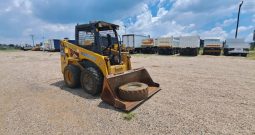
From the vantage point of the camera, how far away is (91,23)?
533cm

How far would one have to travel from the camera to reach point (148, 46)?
29406 millimetres

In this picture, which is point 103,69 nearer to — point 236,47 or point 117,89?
point 117,89

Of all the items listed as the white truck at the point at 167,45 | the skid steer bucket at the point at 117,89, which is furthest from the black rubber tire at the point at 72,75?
the white truck at the point at 167,45

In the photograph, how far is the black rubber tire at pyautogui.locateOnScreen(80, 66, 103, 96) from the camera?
4887 millimetres

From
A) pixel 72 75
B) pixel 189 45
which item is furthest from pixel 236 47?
pixel 72 75

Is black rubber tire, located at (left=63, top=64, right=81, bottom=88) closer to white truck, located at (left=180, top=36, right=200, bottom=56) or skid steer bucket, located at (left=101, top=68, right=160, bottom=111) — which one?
skid steer bucket, located at (left=101, top=68, right=160, bottom=111)

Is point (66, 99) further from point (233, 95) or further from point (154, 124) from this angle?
point (233, 95)

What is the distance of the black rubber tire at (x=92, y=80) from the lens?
4.89 meters

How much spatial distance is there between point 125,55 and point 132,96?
1.96 meters

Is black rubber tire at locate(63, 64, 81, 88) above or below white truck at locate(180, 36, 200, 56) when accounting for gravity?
below

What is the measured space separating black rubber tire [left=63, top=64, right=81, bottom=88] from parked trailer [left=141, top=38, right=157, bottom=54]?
2416 cm

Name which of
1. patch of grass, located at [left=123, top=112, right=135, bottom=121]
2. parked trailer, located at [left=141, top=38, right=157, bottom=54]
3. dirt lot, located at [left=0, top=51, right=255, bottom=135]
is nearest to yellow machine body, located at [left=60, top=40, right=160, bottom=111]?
patch of grass, located at [left=123, top=112, right=135, bottom=121]

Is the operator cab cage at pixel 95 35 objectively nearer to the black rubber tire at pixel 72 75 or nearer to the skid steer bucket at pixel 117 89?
the black rubber tire at pixel 72 75

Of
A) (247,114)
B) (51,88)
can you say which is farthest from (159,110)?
(51,88)
